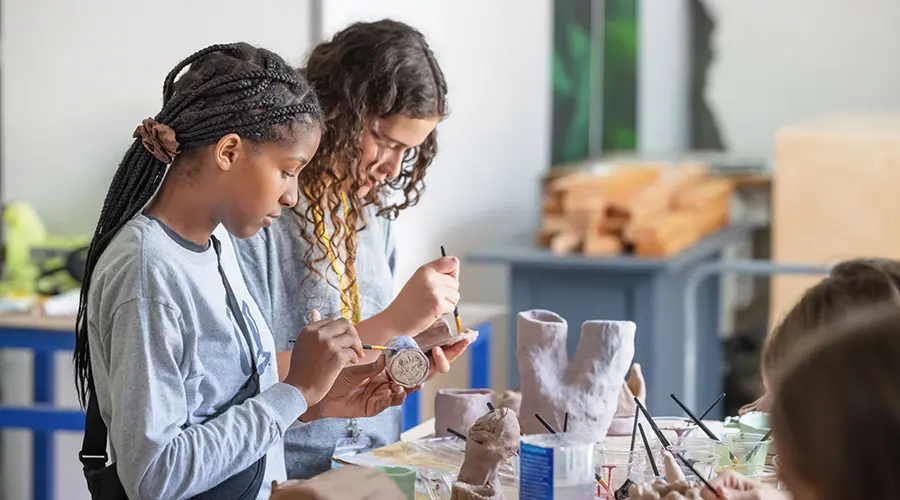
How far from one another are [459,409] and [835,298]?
0.88 meters

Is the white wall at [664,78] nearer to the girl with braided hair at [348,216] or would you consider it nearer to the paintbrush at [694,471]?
the girl with braided hair at [348,216]

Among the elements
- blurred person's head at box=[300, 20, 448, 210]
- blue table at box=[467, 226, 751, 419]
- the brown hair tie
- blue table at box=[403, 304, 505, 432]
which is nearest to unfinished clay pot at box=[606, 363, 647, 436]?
blurred person's head at box=[300, 20, 448, 210]

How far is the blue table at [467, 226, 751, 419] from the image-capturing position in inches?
158

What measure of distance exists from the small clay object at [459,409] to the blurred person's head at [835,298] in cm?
76

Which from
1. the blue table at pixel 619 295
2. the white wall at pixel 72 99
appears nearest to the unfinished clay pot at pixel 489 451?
the blue table at pixel 619 295

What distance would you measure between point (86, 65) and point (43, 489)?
4.76ft

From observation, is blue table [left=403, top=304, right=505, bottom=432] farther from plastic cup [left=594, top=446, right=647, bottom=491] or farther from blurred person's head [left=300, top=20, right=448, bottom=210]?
plastic cup [left=594, top=446, right=647, bottom=491]

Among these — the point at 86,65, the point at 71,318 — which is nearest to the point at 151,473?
the point at 71,318

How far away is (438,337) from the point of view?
2059mm

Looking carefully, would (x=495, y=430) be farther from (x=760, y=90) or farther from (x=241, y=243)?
(x=760, y=90)

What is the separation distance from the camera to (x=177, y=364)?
156cm

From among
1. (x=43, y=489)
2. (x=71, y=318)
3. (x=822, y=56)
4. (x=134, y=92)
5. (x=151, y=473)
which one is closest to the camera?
(x=151, y=473)

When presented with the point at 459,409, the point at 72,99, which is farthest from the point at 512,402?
the point at 72,99

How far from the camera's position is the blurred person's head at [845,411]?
38.7 inches
